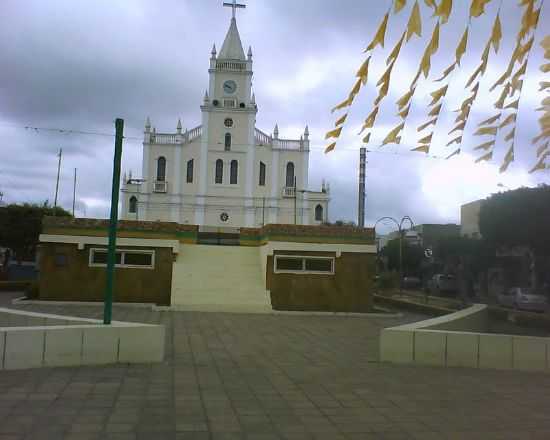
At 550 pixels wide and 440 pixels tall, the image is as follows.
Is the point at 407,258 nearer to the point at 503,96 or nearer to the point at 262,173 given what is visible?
the point at 262,173

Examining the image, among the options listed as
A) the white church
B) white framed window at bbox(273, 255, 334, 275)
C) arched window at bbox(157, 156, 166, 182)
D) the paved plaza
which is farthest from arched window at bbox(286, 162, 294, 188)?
the paved plaza

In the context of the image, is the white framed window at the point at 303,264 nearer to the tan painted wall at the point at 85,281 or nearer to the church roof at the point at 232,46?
the tan painted wall at the point at 85,281

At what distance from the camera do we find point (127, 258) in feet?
64.0

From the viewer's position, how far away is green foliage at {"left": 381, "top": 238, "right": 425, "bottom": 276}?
50281 mm

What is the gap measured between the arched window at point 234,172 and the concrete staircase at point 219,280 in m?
29.8

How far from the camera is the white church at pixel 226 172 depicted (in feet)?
170

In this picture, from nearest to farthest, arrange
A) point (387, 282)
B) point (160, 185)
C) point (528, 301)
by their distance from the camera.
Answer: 1. point (528, 301)
2. point (387, 282)
3. point (160, 185)

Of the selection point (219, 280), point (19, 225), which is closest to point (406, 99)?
point (219, 280)

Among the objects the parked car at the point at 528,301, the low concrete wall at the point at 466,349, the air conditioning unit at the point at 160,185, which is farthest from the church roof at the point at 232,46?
the low concrete wall at the point at 466,349

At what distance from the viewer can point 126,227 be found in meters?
19.8

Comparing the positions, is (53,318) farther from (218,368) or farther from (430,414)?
(430,414)

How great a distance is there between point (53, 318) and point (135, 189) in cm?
→ 4510

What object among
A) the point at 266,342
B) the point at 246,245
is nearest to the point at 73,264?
the point at 246,245

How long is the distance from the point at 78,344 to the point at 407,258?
148 feet
